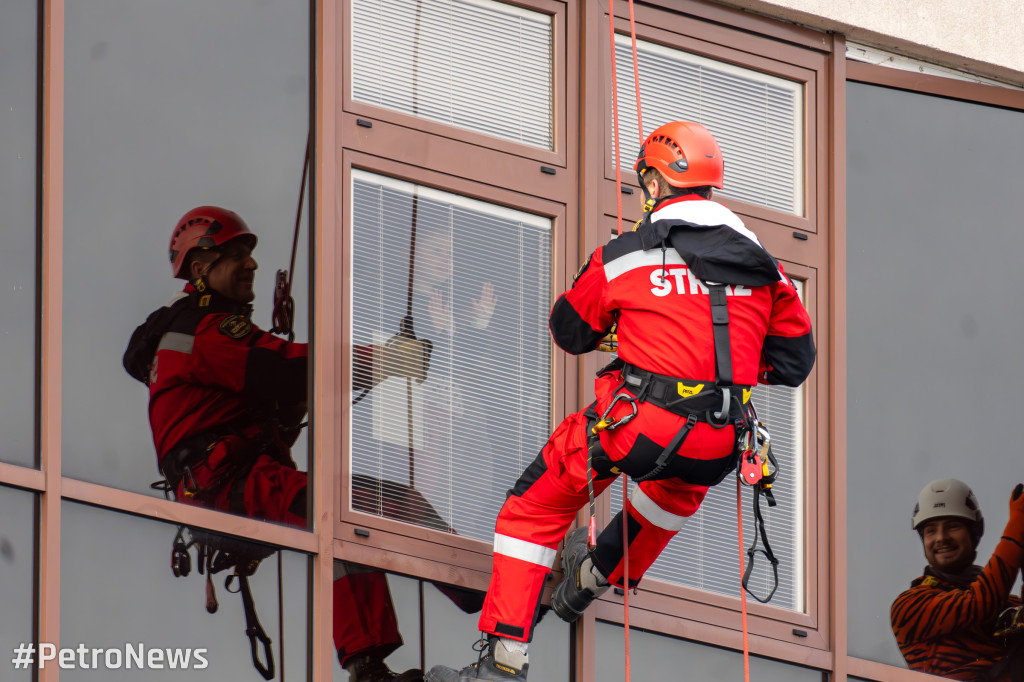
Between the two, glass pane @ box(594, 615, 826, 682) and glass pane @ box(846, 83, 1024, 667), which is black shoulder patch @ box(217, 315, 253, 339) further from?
glass pane @ box(846, 83, 1024, 667)

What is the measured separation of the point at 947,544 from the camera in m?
8.30

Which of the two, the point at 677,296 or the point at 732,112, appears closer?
the point at 677,296

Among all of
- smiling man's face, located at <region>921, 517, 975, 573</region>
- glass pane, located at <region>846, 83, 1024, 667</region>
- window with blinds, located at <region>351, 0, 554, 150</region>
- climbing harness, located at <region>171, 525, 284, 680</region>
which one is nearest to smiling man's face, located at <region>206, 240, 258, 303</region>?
window with blinds, located at <region>351, 0, 554, 150</region>

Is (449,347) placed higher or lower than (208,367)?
higher

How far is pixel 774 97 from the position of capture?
8.23 m

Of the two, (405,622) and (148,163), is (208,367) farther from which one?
(405,622)

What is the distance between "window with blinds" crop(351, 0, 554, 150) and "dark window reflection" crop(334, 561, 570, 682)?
210 centimetres

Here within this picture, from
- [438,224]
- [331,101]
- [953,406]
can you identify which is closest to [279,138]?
[331,101]

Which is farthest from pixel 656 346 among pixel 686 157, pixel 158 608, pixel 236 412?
pixel 158 608

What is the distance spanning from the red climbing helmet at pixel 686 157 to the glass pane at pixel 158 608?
2193mm

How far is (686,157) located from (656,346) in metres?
0.77

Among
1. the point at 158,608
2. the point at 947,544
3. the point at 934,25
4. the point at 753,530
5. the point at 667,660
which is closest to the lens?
the point at 158,608

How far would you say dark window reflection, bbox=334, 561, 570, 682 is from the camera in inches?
269

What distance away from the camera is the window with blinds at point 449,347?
7125 mm
